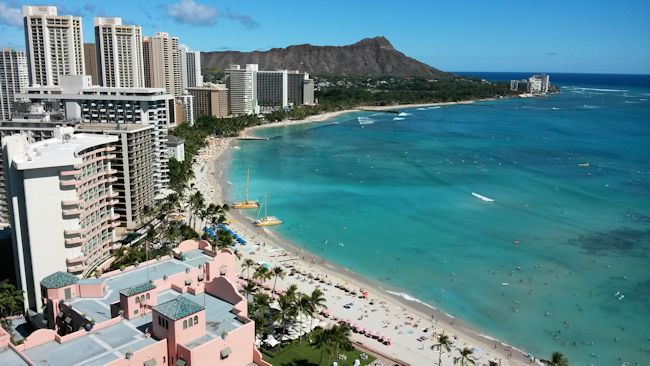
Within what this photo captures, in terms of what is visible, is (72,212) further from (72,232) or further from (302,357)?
(302,357)

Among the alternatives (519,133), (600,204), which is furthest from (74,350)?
(519,133)

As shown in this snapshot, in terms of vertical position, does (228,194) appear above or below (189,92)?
below

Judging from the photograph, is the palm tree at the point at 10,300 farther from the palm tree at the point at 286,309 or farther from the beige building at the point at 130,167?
the palm tree at the point at 286,309

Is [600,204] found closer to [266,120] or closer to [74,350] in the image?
[74,350]

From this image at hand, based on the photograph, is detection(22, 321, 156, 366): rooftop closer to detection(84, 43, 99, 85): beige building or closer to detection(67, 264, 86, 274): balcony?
detection(67, 264, 86, 274): balcony

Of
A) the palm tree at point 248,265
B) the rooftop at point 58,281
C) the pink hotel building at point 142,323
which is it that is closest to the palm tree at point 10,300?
the pink hotel building at point 142,323

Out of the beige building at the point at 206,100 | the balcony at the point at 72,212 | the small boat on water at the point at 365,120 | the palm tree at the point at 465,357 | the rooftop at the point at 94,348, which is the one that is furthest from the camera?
the small boat on water at the point at 365,120
